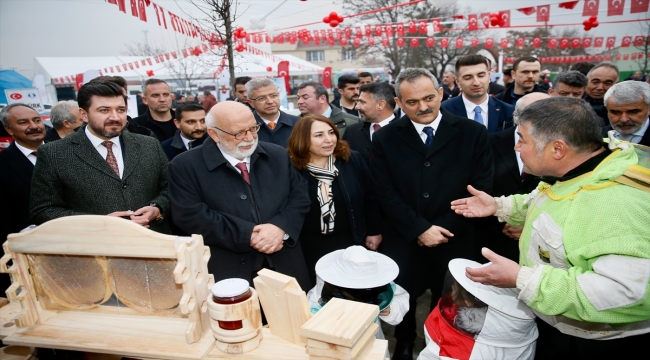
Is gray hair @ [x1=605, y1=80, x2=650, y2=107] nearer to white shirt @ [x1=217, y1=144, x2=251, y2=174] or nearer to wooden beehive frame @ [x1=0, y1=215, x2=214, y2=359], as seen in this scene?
white shirt @ [x1=217, y1=144, x2=251, y2=174]

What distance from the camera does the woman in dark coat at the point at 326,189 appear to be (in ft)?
9.23

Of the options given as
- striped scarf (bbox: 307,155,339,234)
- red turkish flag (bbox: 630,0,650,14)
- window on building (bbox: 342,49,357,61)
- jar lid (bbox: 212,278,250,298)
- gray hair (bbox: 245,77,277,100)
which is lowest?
striped scarf (bbox: 307,155,339,234)

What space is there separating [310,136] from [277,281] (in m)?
1.72

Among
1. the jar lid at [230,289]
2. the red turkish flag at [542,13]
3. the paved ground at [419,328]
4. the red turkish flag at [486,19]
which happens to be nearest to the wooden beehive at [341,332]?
the jar lid at [230,289]

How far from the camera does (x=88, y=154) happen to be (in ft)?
8.04

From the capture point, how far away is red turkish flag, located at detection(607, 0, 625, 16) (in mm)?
9625

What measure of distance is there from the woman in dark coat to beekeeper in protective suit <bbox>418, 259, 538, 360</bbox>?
3.88 ft

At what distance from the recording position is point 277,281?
124cm

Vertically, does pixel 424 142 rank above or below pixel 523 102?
below

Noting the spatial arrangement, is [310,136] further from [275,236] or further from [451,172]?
[451,172]

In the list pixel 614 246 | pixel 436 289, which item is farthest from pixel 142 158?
pixel 614 246

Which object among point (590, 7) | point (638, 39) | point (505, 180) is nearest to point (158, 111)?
point (505, 180)

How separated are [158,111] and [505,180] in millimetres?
4099

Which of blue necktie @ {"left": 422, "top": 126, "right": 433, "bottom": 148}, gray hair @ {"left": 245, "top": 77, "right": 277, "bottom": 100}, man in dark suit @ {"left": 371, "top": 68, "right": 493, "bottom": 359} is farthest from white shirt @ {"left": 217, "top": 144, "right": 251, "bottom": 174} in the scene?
gray hair @ {"left": 245, "top": 77, "right": 277, "bottom": 100}
